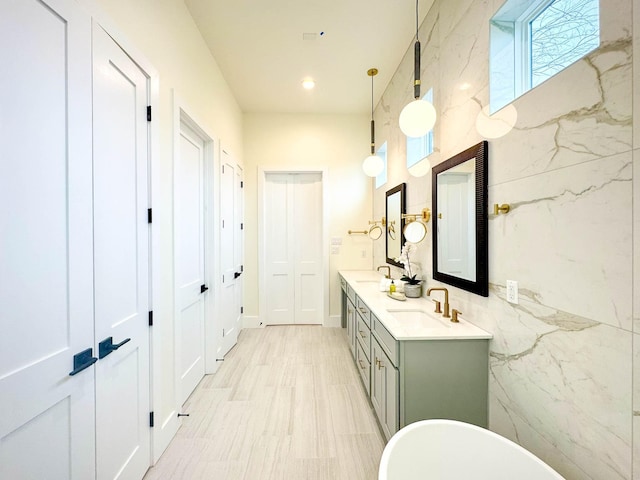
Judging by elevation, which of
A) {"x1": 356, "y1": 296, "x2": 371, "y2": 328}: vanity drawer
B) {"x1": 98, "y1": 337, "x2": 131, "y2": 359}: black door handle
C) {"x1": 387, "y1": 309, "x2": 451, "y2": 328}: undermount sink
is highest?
{"x1": 98, "y1": 337, "x2": 131, "y2": 359}: black door handle

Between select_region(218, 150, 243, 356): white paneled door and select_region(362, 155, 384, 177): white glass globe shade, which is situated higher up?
select_region(362, 155, 384, 177): white glass globe shade

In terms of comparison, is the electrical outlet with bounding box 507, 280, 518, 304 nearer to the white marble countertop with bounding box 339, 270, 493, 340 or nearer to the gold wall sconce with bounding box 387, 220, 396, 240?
the white marble countertop with bounding box 339, 270, 493, 340

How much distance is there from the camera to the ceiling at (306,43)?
2129 millimetres

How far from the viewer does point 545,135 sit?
111cm

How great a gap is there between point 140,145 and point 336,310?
128 inches

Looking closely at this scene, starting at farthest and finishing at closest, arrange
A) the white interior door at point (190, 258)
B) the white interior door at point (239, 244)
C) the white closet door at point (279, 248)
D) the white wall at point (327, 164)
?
the white closet door at point (279, 248), the white wall at point (327, 164), the white interior door at point (239, 244), the white interior door at point (190, 258)

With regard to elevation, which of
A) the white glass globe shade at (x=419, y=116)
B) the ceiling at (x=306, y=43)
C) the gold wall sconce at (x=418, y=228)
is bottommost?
the gold wall sconce at (x=418, y=228)

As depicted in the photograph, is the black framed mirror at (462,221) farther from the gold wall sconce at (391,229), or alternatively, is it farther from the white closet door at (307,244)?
the white closet door at (307,244)

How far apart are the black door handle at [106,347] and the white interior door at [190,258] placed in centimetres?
67

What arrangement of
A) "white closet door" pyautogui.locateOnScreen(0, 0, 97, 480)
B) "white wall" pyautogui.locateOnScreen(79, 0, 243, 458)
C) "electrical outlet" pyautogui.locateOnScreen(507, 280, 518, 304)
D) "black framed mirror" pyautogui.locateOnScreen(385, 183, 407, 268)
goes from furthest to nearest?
1. "black framed mirror" pyautogui.locateOnScreen(385, 183, 407, 268)
2. "white wall" pyautogui.locateOnScreen(79, 0, 243, 458)
3. "electrical outlet" pyautogui.locateOnScreen(507, 280, 518, 304)
4. "white closet door" pyautogui.locateOnScreen(0, 0, 97, 480)

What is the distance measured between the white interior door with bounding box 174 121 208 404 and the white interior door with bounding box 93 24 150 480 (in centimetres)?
42

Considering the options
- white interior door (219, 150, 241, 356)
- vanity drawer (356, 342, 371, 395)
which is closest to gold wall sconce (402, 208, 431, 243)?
vanity drawer (356, 342, 371, 395)

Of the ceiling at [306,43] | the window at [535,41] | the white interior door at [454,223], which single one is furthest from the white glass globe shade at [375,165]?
the window at [535,41]

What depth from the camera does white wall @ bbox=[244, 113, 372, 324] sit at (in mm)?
3975
